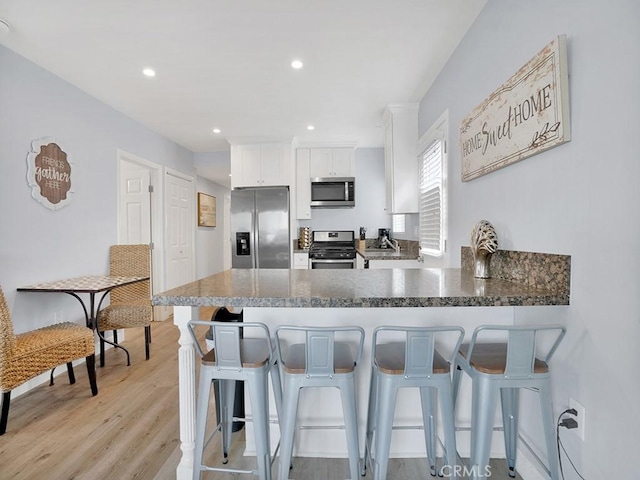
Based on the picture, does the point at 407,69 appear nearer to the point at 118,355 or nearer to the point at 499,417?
the point at 499,417

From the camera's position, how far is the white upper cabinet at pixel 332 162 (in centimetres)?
459

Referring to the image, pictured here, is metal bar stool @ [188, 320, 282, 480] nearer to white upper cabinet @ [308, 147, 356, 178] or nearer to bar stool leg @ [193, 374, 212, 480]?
bar stool leg @ [193, 374, 212, 480]

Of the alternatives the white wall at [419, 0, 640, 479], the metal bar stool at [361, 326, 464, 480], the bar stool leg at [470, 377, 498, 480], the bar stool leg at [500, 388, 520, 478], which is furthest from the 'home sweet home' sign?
the bar stool leg at [500, 388, 520, 478]

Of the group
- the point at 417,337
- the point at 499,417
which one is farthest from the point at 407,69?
the point at 499,417

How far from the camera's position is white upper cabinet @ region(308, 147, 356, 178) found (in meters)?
4.59

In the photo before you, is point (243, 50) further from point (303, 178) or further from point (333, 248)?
point (333, 248)

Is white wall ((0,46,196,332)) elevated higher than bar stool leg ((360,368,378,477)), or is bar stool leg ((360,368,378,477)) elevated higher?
white wall ((0,46,196,332))

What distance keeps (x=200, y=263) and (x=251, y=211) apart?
A: 1.89 meters

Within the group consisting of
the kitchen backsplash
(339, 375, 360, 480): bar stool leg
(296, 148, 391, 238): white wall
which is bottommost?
(339, 375, 360, 480): bar stool leg

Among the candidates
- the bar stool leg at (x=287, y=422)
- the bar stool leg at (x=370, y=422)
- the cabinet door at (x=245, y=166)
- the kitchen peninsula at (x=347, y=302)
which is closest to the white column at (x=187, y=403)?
the kitchen peninsula at (x=347, y=302)

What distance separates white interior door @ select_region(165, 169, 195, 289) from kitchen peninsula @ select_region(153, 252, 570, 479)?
292cm

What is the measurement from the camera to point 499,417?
Answer: 163 centimetres

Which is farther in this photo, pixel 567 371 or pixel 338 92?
pixel 338 92

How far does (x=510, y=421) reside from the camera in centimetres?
148
